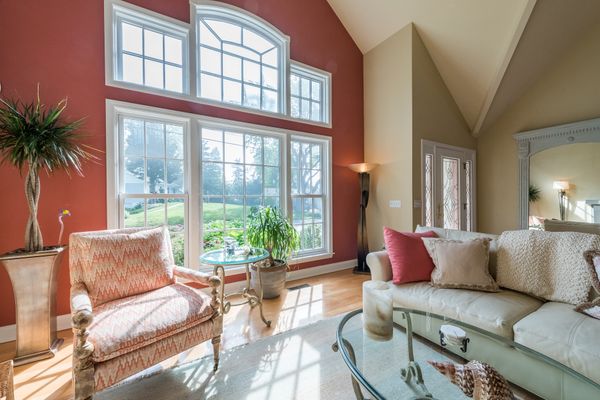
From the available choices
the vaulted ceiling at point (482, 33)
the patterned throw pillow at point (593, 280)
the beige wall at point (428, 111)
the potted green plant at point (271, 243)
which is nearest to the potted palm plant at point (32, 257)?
the potted green plant at point (271, 243)

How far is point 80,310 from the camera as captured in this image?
1.31m

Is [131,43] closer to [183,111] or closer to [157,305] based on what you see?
[183,111]

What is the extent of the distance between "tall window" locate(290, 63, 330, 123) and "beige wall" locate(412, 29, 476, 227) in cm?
131

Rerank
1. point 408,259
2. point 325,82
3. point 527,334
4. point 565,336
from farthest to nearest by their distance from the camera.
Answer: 1. point 325,82
2. point 408,259
3. point 527,334
4. point 565,336

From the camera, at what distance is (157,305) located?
1676 millimetres

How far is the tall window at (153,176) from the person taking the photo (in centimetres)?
269

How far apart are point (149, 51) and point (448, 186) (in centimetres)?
467

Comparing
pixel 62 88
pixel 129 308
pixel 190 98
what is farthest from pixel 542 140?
pixel 62 88

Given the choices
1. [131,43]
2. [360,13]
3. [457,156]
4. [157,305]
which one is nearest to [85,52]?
[131,43]

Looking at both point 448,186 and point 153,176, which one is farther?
point 448,186

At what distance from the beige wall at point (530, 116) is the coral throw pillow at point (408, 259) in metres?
3.29

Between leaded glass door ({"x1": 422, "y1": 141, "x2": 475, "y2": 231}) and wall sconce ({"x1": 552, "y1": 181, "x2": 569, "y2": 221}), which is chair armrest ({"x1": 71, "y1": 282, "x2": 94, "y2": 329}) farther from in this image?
wall sconce ({"x1": 552, "y1": 181, "x2": 569, "y2": 221})

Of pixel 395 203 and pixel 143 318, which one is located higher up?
pixel 395 203

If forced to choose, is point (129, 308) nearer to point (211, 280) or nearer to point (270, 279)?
point (211, 280)
